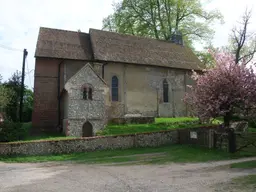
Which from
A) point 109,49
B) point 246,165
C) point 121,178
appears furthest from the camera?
point 109,49

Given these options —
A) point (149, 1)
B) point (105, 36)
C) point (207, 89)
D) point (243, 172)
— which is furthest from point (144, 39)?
point (243, 172)

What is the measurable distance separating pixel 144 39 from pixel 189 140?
19.5 meters

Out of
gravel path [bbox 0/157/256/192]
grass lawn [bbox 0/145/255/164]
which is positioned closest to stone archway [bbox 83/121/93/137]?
grass lawn [bbox 0/145/255/164]

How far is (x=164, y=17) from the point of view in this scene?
44.2 metres

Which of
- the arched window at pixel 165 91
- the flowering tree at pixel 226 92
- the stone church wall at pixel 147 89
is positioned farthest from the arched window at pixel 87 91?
Answer: the arched window at pixel 165 91

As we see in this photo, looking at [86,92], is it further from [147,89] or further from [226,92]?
[226,92]

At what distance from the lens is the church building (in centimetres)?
2375

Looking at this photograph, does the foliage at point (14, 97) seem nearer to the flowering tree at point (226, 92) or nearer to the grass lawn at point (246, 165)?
the flowering tree at point (226, 92)

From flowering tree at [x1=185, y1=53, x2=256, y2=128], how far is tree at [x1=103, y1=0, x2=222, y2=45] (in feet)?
82.9

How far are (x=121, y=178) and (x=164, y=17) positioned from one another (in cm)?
3798

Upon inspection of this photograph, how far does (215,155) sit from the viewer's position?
15.7m

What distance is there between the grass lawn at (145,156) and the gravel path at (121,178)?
162cm

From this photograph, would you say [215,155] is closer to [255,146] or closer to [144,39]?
[255,146]

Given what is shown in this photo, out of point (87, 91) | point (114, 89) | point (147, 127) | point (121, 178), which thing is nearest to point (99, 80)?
point (87, 91)
